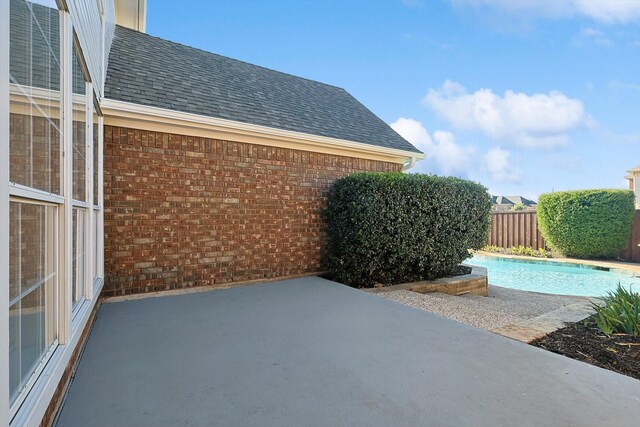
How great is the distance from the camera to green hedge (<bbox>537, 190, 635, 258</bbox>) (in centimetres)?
1191

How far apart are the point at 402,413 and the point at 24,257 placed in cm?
232

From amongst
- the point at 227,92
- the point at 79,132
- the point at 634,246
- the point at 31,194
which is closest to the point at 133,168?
the point at 79,132

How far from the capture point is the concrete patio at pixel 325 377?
211cm

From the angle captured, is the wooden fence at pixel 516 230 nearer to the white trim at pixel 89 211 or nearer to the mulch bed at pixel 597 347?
the mulch bed at pixel 597 347

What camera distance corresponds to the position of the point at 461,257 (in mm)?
7297

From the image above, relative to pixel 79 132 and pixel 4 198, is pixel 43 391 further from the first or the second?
pixel 79 132

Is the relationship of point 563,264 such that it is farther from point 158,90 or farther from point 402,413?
point 158,90

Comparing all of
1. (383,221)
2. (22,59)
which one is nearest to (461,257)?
(383,221)

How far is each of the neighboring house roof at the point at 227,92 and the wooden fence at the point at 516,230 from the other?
883 centimetres

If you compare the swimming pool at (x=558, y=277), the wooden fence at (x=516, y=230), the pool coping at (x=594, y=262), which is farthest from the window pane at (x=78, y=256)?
the wooden fence at (x=516, y=230)

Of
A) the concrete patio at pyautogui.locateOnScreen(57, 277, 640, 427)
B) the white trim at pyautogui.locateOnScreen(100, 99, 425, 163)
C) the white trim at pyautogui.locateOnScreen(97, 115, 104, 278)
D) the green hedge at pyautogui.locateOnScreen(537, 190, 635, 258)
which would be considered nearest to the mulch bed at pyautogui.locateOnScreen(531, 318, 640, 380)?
the concrete patio at pyautogui.locateOnScreen(57, 277, 640, 427)

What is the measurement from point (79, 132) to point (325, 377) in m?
3.06

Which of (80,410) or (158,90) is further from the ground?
(158,90)

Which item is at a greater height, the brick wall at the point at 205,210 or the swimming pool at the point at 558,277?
the brick wall at the point at 205,210
